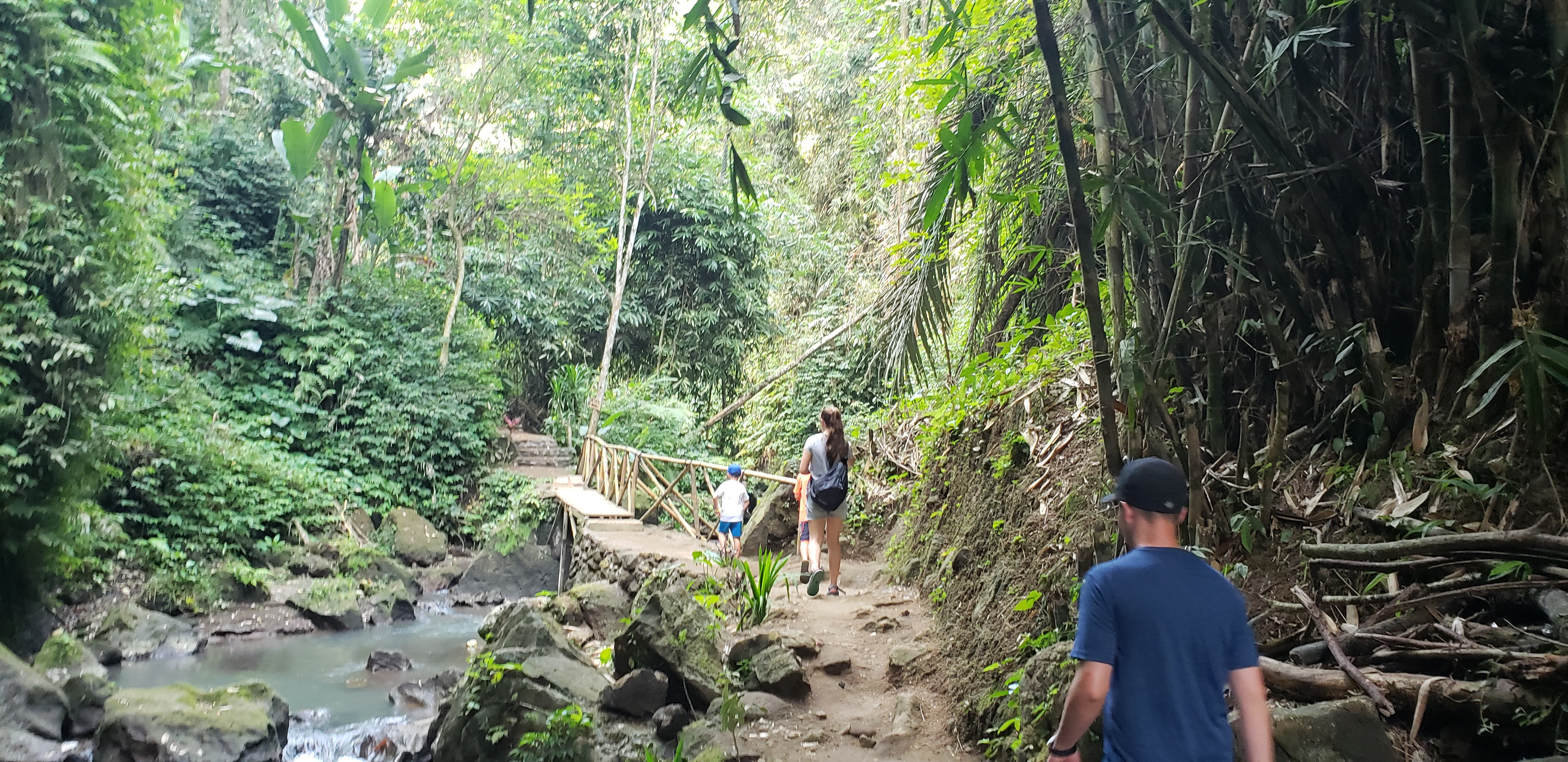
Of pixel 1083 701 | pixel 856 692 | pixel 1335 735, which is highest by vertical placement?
pixel 1083 701

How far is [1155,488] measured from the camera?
1.68 meters

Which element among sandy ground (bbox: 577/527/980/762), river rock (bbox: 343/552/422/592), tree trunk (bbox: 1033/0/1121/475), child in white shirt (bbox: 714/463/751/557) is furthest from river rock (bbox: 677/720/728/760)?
river rock (bbox: 343/552/422/592)

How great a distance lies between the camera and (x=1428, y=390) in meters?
2.37

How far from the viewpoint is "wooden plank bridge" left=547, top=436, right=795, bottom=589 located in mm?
9680

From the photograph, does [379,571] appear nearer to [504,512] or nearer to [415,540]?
[415,540]

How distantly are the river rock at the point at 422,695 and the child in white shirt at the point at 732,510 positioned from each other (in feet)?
8.00

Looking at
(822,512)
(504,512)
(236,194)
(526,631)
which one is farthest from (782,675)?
(236,194)

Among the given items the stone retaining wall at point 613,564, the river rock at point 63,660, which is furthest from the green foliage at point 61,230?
the stone retaining wall at point 613,564

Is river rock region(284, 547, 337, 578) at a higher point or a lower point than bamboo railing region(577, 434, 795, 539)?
lower

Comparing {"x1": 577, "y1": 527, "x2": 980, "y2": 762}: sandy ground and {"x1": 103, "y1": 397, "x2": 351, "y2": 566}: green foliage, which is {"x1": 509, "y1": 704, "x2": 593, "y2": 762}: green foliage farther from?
{"x1": 103, "y1": 397, "x2": 351, "y2": 566}: green foliage

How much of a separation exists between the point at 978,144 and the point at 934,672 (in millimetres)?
2732

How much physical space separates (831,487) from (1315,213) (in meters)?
3.55

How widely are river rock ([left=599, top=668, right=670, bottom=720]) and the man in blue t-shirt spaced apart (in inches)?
133

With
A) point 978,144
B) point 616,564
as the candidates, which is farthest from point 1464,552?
point 616,564
